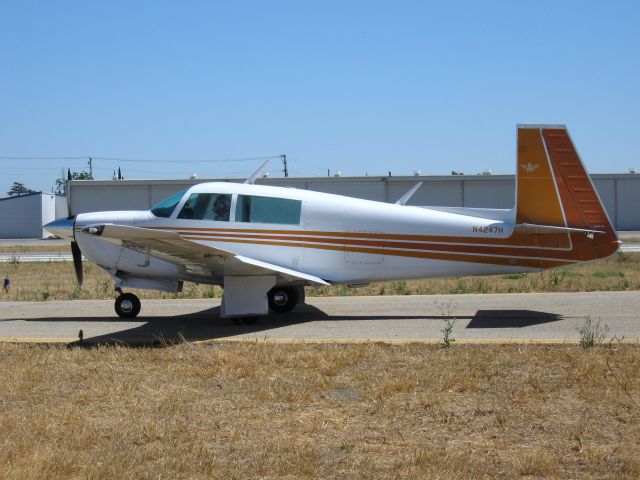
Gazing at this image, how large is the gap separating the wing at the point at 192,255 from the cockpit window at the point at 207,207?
3.28 feet

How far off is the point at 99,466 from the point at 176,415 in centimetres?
159

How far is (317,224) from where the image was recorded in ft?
46.2

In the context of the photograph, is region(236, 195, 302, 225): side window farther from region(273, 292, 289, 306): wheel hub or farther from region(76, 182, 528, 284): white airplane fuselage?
region(273, 292, 289, 306): wheel hub

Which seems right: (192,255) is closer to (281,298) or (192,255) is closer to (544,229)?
(281,298)

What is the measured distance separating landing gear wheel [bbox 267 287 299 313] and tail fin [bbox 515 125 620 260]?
15.6ft

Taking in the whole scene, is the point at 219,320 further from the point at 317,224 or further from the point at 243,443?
the point at 243,443

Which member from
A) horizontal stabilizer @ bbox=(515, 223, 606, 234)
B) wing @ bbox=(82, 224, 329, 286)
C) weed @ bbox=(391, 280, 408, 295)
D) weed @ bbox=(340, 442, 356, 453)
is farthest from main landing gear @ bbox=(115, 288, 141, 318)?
weed @ bbox=(340, 442, 356, 453)

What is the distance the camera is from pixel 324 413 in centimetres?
739

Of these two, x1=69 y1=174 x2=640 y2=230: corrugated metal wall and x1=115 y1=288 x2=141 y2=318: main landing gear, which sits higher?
x1=69 y1=174 x2=640 y2=230: corrugated metal wall

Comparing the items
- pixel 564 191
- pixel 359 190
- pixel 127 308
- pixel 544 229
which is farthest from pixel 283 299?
pixel 359 190

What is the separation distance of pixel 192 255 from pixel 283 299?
2.71 meters

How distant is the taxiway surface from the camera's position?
12031 millimetres

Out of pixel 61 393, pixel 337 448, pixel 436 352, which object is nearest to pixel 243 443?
pixel 337 448

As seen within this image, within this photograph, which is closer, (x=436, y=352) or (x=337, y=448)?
(x=337, y=448)
